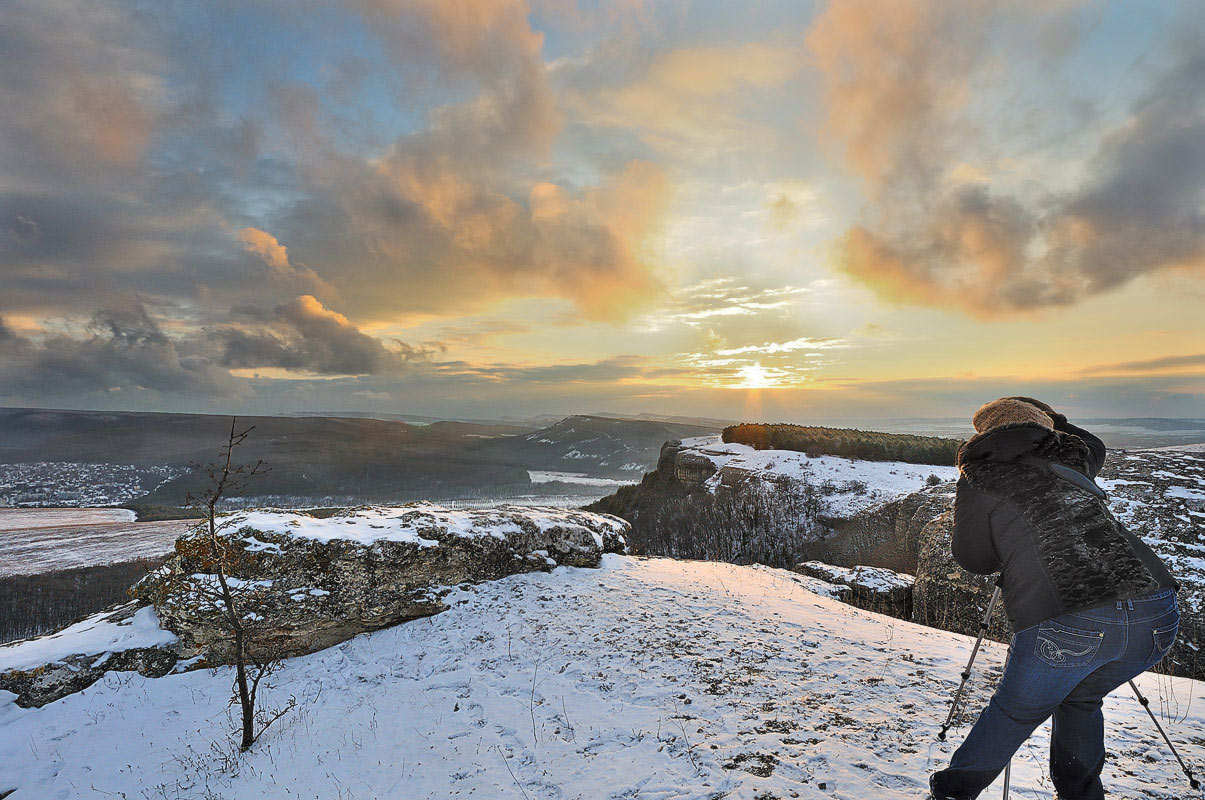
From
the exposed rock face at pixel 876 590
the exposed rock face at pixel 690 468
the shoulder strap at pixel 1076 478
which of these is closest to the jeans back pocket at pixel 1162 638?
the shoulder strap at pixel 1076 478

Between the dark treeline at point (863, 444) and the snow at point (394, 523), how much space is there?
131 feet

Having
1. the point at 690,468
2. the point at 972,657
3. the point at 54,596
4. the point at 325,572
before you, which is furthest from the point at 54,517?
the point at 972,657

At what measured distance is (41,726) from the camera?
8641 millimetres

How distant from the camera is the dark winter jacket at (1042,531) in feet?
11.0

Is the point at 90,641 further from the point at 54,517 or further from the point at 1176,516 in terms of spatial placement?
the point at 54,517

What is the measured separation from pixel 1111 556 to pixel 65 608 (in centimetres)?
9951

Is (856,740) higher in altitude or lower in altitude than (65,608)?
higher

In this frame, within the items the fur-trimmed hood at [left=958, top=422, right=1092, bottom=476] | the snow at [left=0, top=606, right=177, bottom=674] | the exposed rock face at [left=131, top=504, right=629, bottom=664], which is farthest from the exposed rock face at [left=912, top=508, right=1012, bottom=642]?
the snow at [left=0, top=606, right=177, bottom=674]

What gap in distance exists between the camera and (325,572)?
11.4m

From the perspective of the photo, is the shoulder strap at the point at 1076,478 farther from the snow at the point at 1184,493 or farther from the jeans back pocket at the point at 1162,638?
the snow at the point at 1184,493

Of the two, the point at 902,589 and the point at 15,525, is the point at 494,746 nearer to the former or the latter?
the point at 902,589

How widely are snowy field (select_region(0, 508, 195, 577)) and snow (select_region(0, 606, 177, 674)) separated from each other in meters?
86.7

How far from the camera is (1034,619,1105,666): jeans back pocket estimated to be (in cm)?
330

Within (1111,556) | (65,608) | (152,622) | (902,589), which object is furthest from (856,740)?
(65,608)
